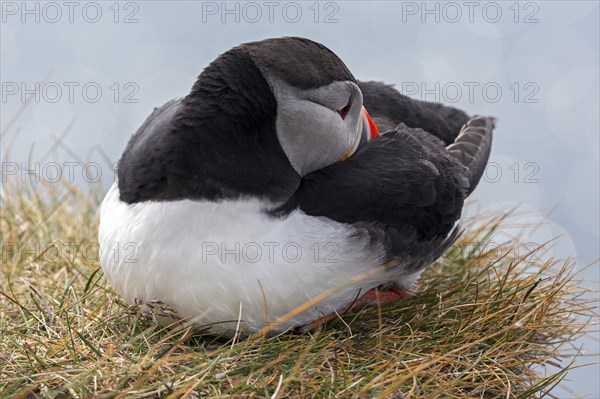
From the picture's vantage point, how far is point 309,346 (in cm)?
387

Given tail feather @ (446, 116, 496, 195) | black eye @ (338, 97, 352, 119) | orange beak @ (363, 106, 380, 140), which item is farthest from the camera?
tail feather @ (446, 116, 496, 195)

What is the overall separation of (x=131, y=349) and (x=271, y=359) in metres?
0.72

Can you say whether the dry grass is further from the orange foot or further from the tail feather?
the tail feather

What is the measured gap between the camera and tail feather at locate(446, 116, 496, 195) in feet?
16.7

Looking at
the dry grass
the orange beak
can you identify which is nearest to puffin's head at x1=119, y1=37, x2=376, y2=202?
the orange beak

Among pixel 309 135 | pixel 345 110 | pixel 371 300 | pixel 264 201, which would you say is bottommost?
pixel 371 300

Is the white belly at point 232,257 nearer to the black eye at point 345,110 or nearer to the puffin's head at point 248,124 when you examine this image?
the puffin's head at point 248,124

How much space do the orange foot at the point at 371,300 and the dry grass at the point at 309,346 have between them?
0.06 metres

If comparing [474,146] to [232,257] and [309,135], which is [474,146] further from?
[232,257]

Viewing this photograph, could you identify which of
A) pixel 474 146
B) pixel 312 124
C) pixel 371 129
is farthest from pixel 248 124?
pixel 474 146

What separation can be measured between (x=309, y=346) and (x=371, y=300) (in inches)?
37.6

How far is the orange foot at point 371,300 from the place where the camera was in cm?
446

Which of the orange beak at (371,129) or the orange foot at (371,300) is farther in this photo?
the orange beak at (371,129)

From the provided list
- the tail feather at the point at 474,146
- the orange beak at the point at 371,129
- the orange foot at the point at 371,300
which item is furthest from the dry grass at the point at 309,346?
the orange beak at the point at 371,129
